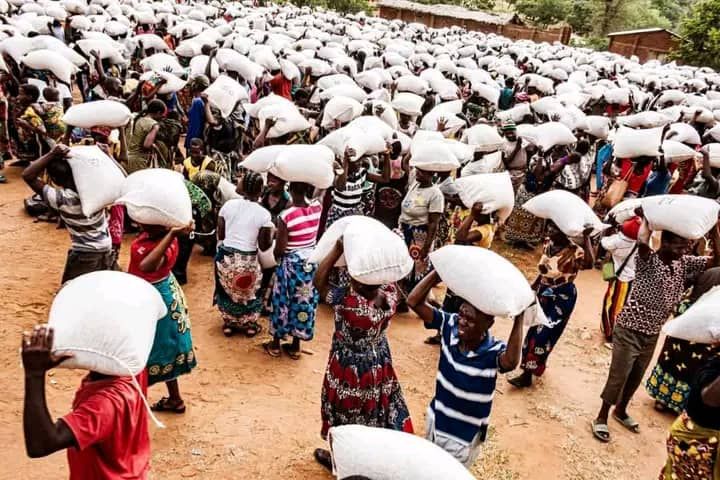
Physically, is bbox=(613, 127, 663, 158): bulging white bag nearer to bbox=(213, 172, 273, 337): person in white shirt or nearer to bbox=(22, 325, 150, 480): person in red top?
bbox=(213, 172, 273, 337): person in white shirt

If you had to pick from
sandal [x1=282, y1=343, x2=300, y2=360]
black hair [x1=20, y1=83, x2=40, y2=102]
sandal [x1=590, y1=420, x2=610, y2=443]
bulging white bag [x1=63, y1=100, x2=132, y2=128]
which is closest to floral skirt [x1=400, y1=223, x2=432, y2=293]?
sandal [x1=282, y1=343, x2=300, y2=360]

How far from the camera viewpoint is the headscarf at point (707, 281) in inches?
135

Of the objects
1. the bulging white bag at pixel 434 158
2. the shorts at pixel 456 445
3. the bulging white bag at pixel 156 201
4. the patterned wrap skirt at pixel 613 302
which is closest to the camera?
the shorts at pixel 456 445

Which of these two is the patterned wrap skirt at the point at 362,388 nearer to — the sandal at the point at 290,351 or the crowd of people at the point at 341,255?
Result: the crowd of people at the point at 341,255

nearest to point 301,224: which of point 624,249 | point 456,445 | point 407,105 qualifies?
point 456,445

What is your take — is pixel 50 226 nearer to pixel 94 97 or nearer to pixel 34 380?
pixel 94 97

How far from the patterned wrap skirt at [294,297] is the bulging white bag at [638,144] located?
11.2 ft

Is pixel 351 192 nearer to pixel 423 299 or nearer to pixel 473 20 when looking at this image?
pixel 423 299

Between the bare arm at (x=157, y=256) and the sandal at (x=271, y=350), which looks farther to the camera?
the sandal at (x=271, y=350)

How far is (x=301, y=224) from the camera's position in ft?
12.7

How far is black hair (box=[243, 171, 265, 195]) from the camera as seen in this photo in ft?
12.7

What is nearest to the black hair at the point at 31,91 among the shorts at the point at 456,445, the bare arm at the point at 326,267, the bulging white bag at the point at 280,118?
the bulging white bag at the point at 280,118

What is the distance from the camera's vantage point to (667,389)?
4.09 meters

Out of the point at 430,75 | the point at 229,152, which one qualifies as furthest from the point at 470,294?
the point at 430,75
